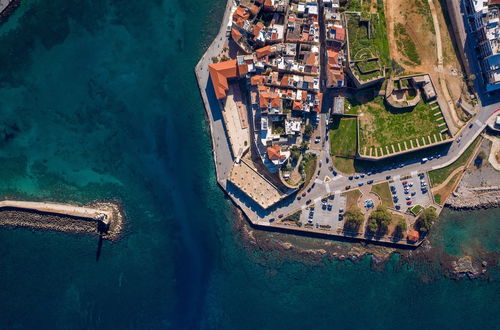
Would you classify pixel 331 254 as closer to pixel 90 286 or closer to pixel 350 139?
pixel 350 139

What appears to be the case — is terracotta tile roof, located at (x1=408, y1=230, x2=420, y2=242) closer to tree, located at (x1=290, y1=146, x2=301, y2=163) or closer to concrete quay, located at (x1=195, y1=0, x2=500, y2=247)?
concrete quay, located at (x1=195, y1=0, x2=500, y2=247)

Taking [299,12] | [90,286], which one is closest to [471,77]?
[299,12]

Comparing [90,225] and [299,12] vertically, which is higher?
[299,12]

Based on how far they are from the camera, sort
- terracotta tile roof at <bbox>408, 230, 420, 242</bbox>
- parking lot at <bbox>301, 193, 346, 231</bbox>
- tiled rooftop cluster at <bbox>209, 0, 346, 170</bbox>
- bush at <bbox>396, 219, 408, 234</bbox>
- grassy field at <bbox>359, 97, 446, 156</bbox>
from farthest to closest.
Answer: parking lot at <bbox>301, 193, 346, 231</bbox> < terracotta tile roof at <bbox>408, 230, 420, 242</bbox> < bush at <bbox>396, 219, 408, 234</bbox> < grassy field at <bbox>359, 97, 446, 156</bbox> < tiled rooftop cluster at <bbox>209, 0, 346, 170</bbox>

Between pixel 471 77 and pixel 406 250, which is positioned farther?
pixel 406 250

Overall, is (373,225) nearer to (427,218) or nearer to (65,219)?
(427,218)

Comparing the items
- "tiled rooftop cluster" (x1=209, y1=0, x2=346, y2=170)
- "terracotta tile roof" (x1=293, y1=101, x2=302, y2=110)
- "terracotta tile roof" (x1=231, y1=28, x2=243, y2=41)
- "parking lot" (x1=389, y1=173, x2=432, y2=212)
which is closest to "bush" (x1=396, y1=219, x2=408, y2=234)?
"parking lot" (x1=389, y1=173, x2=432, y2=212)
